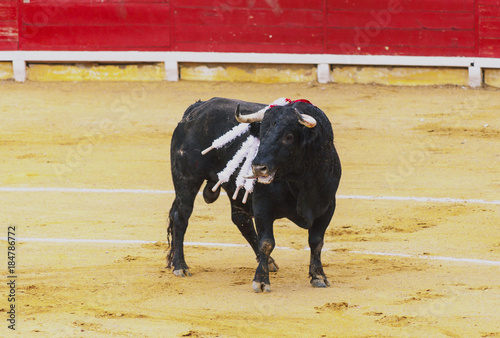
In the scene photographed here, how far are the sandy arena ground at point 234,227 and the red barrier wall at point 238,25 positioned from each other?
2.33 feet

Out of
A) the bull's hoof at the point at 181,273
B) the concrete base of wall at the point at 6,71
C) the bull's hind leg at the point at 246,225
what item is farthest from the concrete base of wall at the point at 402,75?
the bull's hoof at the point at 181,273

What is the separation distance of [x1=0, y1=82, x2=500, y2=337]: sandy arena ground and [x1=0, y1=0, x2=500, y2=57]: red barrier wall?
711mm

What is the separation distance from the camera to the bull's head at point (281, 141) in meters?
4.72

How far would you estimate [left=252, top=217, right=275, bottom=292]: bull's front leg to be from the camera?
200 inches

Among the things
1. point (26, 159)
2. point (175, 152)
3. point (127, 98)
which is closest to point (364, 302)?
point (175, 152)

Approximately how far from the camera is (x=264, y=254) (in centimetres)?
510

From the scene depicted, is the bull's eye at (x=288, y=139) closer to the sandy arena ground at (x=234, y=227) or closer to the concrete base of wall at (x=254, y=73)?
the sandy arena ground at (x=234, y=227)

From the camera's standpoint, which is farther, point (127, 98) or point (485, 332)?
point (127, 98)

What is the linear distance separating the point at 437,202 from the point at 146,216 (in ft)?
8.49

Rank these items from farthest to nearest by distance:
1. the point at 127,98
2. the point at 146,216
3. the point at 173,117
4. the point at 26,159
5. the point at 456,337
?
1. the point at 127,98
2. the point at 173,117
3. the point at 26,159
4. the point at 146,216
5. the point at 456,337

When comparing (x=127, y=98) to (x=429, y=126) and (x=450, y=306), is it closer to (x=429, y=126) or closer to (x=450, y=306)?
(x=429, y=126)

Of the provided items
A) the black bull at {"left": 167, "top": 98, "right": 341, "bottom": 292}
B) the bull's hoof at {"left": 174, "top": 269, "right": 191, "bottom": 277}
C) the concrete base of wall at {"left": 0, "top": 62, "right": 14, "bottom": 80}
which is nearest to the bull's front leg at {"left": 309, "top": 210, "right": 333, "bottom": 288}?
the black bull at {"left": 167, "top": 98, "right": 341, "bottom": 292}

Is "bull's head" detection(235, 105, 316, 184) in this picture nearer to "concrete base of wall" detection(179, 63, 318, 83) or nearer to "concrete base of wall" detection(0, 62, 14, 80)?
"concrete base of wall" detection(179, 63, 318, 83)

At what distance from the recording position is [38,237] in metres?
Answer: 6.70
